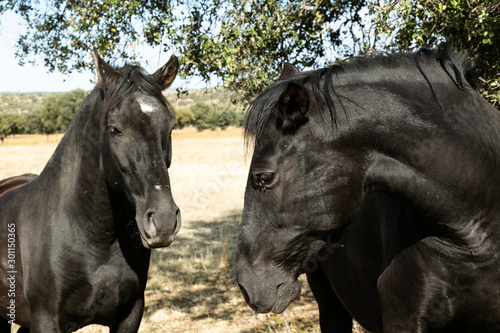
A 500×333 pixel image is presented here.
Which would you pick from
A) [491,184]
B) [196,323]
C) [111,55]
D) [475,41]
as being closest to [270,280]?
[491,184]

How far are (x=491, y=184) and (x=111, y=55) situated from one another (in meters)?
5.41

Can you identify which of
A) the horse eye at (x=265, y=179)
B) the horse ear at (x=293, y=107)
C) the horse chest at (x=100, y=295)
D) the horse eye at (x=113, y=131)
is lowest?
the horse chest at (x=100, y=295)

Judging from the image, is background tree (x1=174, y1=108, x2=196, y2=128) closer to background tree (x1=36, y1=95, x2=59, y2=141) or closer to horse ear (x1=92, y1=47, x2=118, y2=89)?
background tree (x1=36, y1=95, x2=59, y2=141)

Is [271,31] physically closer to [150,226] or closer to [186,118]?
[150,226]

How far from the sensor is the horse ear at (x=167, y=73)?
3.81 m

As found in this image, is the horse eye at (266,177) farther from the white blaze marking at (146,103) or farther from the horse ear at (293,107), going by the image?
the white blaze marking at (146,103)

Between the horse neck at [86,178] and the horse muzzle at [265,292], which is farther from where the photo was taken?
the horse neck at [86,178]

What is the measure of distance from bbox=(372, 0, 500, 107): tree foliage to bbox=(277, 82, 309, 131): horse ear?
6.88 feet

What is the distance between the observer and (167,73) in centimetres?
387

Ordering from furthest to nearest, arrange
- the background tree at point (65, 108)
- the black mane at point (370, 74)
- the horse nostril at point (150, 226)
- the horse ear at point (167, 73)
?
the background tree at point (65, 108) < the horse ear at point (167, 73) < the horse nostril at point (150, 226) < the black mane at point (370, 74)

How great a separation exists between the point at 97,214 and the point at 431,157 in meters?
2.41

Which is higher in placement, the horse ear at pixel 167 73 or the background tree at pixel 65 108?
the horse ear at pixel 167 73

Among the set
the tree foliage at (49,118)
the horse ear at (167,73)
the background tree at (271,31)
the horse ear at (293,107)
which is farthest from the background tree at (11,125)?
the horse ear at (293,107)

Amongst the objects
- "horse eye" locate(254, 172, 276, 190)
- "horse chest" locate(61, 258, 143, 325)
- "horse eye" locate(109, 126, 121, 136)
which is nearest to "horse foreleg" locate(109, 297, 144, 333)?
"horse chest" locate(61, 258, 143, 325)
